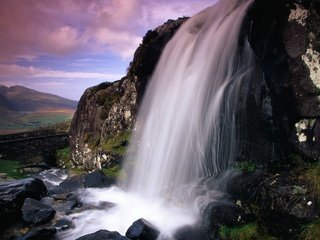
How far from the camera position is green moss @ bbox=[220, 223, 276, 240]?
307 inches

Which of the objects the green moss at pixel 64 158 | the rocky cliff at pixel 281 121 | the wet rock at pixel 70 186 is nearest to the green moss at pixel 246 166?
the rocky cliff at pixel 281 121

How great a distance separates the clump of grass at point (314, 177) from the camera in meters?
7.21

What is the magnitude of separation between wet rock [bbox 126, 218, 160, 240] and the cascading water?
480 mm

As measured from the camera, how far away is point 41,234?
30.8 ft

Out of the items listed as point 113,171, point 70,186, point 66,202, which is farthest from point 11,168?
point 66,202

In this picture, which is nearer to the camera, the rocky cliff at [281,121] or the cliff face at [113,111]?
the rocky cliff at [281,121]

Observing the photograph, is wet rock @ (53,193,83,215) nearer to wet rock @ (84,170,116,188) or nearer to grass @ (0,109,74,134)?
wet rock @ (84,170,116,188)

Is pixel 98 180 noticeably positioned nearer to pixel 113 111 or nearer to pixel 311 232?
pixel 113 111

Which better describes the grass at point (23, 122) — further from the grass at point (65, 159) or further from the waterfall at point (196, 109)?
the waterfall at point (196, 109)

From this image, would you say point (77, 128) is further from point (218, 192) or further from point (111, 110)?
point (218, 192)

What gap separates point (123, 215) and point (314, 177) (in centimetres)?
645

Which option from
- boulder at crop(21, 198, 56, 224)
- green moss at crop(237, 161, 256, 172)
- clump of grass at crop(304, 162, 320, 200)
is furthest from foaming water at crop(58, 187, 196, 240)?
clump of grass at crop(304, 162, 320, 200)

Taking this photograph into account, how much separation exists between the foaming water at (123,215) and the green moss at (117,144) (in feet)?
13.5

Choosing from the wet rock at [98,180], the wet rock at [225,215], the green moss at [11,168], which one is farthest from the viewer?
the green moss at [11,168]
